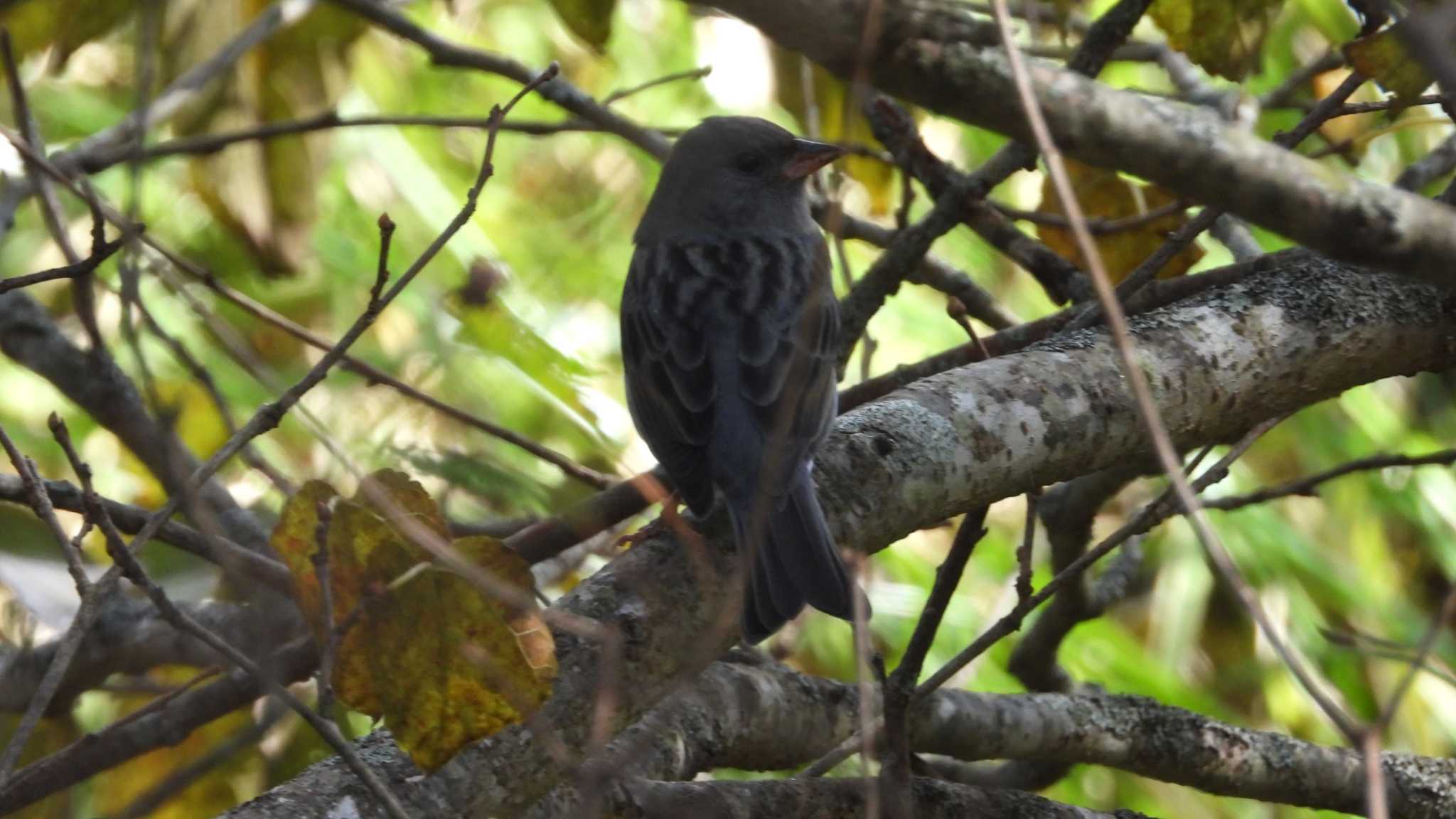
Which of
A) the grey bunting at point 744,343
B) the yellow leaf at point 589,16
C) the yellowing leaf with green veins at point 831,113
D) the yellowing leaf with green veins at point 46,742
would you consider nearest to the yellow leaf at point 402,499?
the grey bunting at point 744,343

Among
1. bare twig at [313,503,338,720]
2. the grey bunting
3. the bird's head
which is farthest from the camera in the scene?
the bird's head

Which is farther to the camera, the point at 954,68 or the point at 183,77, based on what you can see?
the point at 183,77

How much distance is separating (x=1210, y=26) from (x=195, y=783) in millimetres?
2934

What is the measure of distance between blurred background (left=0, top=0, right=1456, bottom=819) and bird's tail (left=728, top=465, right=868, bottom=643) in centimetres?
47

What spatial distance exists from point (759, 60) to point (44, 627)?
4.33 meters

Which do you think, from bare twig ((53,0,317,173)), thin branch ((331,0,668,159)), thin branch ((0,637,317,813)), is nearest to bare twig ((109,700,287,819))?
thin branch ((0,637,317,813))

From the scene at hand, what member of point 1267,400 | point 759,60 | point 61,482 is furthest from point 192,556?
point 759,60

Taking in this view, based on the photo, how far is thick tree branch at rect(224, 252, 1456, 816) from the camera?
8.32 feet

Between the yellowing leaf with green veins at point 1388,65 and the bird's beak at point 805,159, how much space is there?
1.68 meters

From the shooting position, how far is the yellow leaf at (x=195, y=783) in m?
3.75

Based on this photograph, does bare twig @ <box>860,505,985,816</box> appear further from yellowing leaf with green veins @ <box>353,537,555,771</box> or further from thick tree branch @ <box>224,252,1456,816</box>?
yellowing leaf with green veins @ <box>353,537,555,771</box>

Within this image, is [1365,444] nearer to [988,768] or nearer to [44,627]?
[988,768]

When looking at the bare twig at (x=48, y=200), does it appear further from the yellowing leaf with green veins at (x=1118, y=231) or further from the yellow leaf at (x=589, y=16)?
the yellowing leaf with green veins at (x=1118, y=231)

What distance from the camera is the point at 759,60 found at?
22.9 feet
